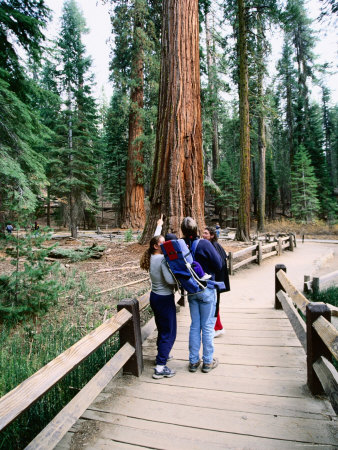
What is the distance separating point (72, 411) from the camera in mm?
2068

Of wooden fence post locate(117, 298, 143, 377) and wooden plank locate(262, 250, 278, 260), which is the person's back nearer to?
wooden fence post locate(117, 298, 143, 377)

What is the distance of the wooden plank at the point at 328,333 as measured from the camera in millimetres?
2147

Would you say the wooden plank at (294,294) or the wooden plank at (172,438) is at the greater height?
the wooden plank at (294,294)

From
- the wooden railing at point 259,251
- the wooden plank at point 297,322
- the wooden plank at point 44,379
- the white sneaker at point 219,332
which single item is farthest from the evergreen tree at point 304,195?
the wooden plank at point 44,379

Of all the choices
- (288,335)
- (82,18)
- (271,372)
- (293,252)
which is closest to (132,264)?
(288,335)

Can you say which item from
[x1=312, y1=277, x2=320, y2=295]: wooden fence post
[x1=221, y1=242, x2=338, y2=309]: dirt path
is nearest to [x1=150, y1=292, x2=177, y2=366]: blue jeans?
[x1=221, y1=242, x2=338, y2=309]: dirt path

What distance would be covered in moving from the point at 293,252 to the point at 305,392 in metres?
12.9

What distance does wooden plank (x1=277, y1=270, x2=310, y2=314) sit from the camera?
323cm

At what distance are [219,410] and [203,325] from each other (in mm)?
889

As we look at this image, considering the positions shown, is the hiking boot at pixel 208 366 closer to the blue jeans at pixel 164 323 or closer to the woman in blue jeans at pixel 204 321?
the woman in blue jeans at pixel 204 321

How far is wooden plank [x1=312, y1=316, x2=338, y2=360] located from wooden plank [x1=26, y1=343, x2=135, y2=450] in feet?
6.17

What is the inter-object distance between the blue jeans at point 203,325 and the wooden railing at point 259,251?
5.49 metres

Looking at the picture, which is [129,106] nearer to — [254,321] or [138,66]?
[138,66]

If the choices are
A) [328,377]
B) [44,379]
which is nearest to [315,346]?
[328,377]
